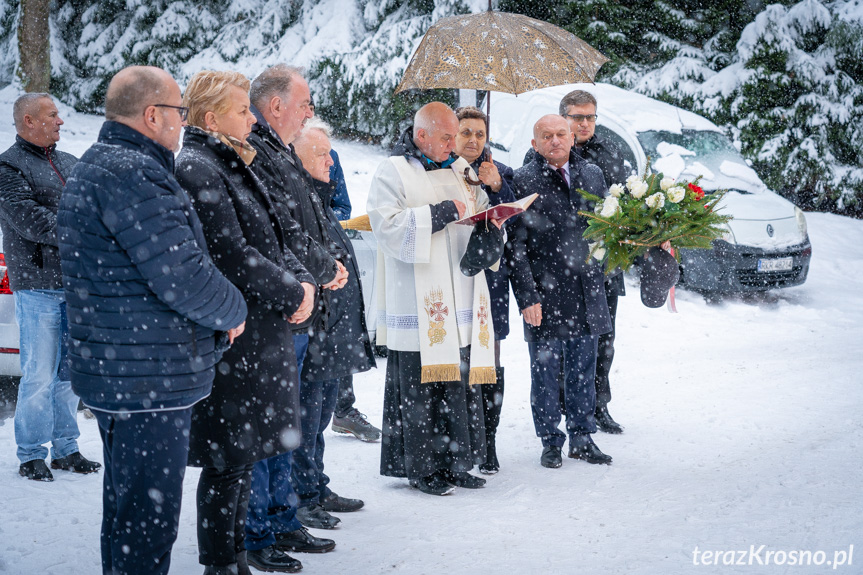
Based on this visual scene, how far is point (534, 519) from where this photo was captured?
4043 mm

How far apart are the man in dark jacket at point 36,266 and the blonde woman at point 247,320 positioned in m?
1.81

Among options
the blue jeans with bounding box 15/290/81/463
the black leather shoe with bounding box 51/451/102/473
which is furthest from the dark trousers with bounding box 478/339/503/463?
the blue jeans with bounding box 15/290/81/463

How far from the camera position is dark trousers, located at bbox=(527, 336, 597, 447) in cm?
502

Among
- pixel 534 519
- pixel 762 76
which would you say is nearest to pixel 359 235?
pixel 534 519

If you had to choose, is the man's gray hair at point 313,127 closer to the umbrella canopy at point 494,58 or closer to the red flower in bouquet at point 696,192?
the umbrella canopy at point 494,58

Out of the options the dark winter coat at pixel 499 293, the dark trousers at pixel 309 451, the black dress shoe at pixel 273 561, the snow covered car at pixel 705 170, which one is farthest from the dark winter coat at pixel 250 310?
the snow covered car at pixel 705 170

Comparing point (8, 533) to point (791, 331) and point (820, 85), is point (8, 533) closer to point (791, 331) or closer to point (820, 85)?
Answer: point (791, 331)

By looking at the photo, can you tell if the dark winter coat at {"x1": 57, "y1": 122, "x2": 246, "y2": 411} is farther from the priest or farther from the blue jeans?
the blue jeans

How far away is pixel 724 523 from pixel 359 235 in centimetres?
405

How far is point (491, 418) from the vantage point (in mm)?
4926

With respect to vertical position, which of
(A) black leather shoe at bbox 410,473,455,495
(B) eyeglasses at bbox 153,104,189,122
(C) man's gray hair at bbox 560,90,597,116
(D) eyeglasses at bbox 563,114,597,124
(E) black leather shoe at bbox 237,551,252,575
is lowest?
(A) black leather shoe at bbox 410,473,455,495

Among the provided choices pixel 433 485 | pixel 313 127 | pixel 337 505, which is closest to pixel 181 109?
pixel 313 127

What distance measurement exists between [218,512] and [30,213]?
7.31 ft

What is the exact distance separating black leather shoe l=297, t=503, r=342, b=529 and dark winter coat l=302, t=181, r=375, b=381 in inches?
25.6
